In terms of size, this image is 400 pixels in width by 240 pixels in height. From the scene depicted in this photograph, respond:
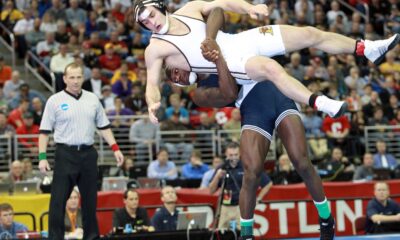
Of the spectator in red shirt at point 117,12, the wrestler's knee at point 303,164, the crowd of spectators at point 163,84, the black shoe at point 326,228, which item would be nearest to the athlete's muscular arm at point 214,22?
the wrestler's knee at point 303,164

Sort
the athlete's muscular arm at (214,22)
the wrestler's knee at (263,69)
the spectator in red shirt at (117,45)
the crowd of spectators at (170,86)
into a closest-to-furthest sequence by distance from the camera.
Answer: the wrestler's knee at (263,69), the athlete's muscular arm at (214,22), the crowd of spectators at (170,86), the spectator in red shirt at (117,45)

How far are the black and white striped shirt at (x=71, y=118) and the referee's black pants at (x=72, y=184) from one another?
0.11m

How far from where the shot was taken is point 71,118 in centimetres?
958

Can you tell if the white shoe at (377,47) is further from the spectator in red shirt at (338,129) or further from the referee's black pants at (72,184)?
the spectator in red shirt at (338,129)

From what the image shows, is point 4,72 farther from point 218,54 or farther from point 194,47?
point 218,54

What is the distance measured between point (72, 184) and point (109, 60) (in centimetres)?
865

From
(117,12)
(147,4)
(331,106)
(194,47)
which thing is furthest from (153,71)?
(117,12)

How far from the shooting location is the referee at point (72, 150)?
947 cm

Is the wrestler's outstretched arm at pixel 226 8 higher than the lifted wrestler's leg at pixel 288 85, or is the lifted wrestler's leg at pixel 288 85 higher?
the wrestler's outstretched arm at pixel 226 8

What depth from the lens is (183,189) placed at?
13195 millimetres

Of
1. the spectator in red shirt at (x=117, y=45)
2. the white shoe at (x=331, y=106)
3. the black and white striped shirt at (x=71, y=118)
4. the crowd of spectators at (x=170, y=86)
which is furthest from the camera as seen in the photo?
the spectator in red shirt at (x=117, y=45)

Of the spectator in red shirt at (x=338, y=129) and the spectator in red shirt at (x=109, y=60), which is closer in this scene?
the spectator in red shirt at (x=338, y=129)

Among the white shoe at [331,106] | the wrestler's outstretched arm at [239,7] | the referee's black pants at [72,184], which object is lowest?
the referee's black pants at [72,184]

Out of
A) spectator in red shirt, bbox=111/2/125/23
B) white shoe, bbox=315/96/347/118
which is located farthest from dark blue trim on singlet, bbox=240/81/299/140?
spectator in red shirt, bbox=111/2/125/23
